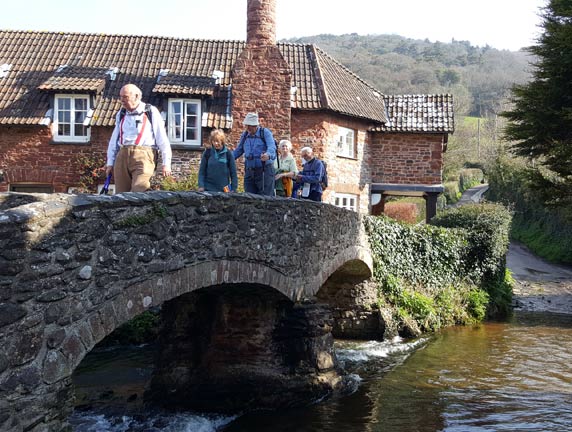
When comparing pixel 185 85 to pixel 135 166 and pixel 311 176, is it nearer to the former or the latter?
pixel 311 176

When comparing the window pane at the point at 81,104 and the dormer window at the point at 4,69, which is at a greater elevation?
the dormer window at the point at 4,69

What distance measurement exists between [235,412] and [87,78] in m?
14.0

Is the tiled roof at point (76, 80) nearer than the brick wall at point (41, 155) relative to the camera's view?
Yes

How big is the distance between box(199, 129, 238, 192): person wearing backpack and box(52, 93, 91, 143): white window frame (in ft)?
39.7

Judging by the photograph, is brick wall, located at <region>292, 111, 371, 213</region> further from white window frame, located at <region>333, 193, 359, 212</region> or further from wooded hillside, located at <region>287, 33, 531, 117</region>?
wooded hillside, located at <region>287, 33, 531, 117</region>

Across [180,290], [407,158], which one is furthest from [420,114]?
[180,290]

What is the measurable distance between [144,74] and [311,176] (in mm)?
11818

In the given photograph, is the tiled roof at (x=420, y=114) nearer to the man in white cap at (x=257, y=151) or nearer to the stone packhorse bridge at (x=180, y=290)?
the stone packhorse bridge at (x=180, y=290)

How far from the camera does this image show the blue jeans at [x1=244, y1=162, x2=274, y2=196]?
31.8 feet

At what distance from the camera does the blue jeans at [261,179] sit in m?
9.68

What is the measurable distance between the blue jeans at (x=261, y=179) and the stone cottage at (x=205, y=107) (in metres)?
9.66

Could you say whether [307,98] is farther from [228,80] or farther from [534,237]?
[534,237]

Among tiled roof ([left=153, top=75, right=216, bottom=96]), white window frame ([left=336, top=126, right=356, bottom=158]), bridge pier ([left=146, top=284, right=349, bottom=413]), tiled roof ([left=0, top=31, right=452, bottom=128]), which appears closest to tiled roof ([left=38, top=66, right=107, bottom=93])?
tiled roof ([left=0, top=31, right=452, bottom=128])

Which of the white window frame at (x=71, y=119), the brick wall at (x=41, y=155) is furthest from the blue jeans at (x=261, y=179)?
the white window frame at (x=71, y=119)
